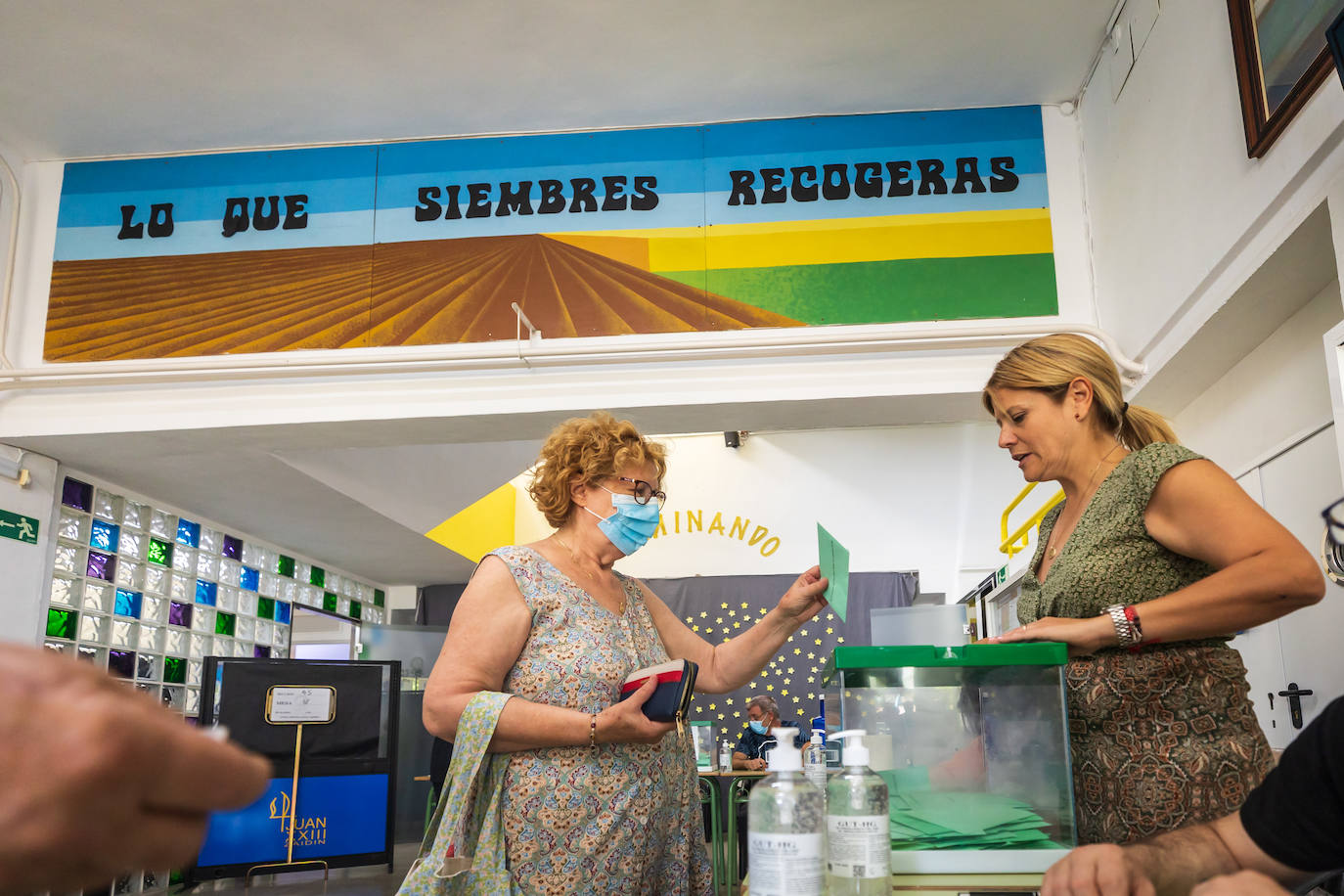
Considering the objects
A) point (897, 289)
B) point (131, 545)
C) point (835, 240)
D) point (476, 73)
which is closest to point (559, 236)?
point (476, 73)

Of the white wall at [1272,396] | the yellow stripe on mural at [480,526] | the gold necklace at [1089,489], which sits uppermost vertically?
the yellow stripe on mural at [480,526]

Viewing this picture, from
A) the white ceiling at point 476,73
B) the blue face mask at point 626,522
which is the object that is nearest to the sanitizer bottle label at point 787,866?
the blue face mask at point 626,522

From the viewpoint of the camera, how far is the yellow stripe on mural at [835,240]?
175 inches

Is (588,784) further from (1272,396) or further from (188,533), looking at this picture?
(188,533)

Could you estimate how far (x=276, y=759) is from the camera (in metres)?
5.67

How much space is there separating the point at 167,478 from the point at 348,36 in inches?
114

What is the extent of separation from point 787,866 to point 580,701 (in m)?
0.80

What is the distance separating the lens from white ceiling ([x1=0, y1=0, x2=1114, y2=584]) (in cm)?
402

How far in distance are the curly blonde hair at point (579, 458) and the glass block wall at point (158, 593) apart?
374 cm

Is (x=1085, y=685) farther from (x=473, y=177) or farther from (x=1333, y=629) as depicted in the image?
(x=473, y=177)

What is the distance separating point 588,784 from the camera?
160cm

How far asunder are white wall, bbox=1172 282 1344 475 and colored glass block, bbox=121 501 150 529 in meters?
5.77

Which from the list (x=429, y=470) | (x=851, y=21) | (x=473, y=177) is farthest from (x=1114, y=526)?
(x=429, y=470)

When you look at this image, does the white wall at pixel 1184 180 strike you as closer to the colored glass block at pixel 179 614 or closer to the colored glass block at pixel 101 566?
the colored glass block at pixel 101 566
